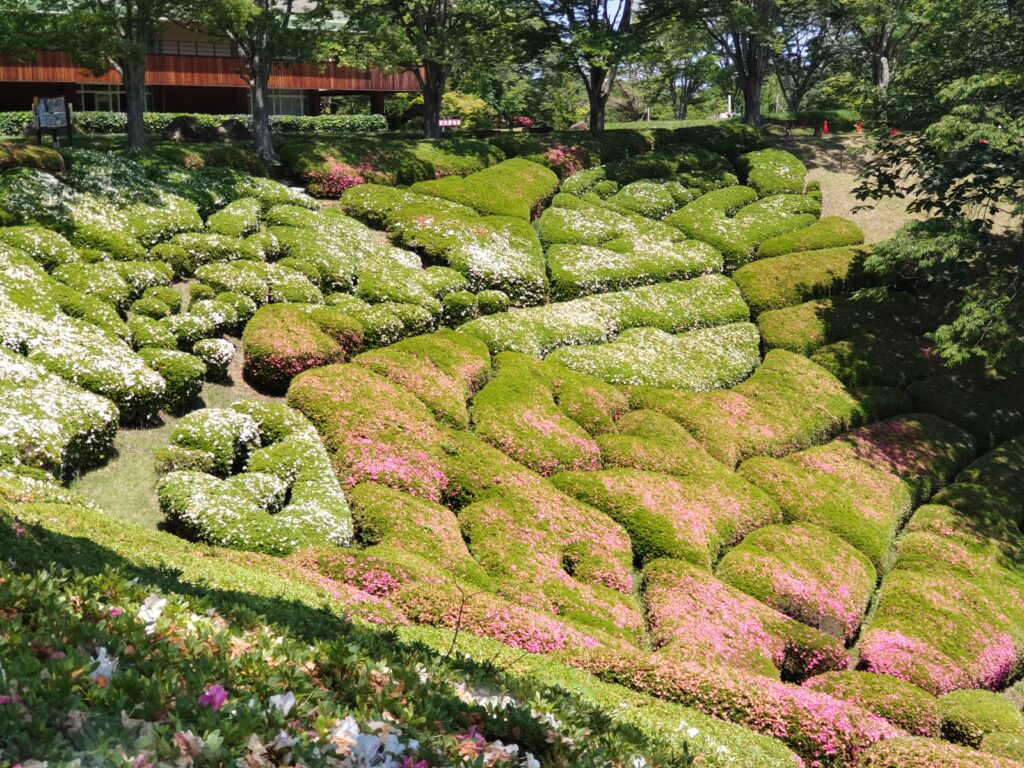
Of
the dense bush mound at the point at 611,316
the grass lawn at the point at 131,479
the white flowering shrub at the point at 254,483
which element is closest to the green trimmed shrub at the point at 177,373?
the grass lawn at the point at 131,479

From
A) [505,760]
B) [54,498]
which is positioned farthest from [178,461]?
[505,760]

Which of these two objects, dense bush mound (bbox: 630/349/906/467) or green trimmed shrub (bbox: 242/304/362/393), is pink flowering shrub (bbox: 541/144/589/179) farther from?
green trimmed shrub (bbox: 242/304/362/393)

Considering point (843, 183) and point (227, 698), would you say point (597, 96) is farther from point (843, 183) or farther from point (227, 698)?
point (227, 698)

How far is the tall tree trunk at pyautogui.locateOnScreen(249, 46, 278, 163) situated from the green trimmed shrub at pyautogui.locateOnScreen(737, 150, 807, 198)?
16.5 metres

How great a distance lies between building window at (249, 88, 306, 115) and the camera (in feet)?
172

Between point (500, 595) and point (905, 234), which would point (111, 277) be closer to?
point (500, 595)

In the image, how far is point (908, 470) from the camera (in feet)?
67.8

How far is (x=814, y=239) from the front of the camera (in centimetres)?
2861

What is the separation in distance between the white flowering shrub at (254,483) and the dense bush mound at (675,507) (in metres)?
4.78

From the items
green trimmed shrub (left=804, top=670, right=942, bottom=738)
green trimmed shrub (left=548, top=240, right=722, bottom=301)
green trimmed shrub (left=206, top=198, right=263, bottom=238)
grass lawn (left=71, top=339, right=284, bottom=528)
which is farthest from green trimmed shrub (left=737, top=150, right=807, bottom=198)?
grass lawn (left=71, top=339, right=284, bottom=528)

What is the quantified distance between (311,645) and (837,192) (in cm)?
2956

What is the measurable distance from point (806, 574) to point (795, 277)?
39.9 feet

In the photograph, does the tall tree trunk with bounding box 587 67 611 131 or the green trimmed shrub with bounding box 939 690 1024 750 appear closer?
the green trimmed shrub with bounding box 939 690 1024 750

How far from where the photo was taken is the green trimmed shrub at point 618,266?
24875 millimetres
